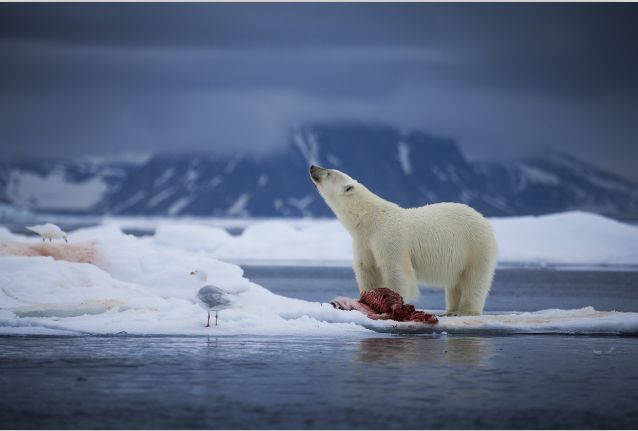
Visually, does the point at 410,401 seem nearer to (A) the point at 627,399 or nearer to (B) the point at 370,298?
(A) the point at 627,399

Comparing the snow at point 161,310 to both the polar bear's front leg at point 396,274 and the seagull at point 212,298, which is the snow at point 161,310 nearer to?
the seagull at point 212,298

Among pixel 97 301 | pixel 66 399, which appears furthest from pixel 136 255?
pixel 66 399

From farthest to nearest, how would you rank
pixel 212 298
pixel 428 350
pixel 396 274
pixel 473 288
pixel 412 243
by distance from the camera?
pixel 473 288
pixel 412 243
pixel 396 274
pixel 212 298
pixel 428 350

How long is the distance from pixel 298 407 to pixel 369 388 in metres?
A: 1.11

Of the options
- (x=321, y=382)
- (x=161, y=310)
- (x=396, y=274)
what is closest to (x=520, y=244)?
(x=396, y=274)

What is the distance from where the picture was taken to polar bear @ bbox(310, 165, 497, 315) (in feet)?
53.8

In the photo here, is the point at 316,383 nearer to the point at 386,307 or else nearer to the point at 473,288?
the point at 386,307

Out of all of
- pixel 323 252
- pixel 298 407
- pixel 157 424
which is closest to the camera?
pixel 157 424

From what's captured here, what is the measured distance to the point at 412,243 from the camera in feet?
54.6

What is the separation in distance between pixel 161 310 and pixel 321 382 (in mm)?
5581

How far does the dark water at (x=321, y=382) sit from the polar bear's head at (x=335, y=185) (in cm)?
278

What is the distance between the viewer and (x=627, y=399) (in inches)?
407

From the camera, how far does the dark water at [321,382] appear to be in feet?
30.4

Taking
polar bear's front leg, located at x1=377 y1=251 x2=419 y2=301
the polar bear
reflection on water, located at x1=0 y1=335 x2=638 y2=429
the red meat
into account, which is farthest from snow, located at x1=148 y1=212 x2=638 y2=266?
reflection on water, located at x1=0 y1=335 x2=638 y2=429
